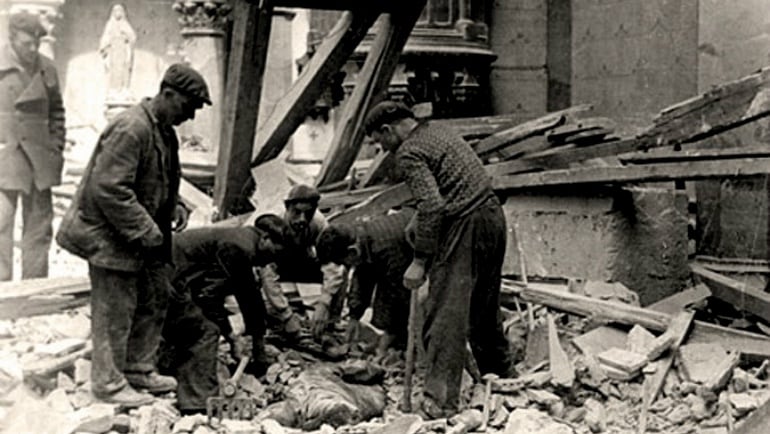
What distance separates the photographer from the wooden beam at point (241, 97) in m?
8.26

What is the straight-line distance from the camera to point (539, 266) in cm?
887

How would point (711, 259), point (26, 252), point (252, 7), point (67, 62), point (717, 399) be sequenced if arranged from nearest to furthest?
1. point (717, 399)
2. point (252, 7)
3. point (26, 252)
4. point (711, 259)
5. point (67, 62)

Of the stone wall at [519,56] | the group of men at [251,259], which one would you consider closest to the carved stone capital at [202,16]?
the stone wall at [519,56]

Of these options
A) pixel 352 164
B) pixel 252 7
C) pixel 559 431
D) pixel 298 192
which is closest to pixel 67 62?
pixel 352 164

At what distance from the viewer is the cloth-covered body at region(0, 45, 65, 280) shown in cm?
849

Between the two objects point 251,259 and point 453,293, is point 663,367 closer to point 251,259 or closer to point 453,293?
point 453,293

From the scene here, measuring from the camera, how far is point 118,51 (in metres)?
18.3

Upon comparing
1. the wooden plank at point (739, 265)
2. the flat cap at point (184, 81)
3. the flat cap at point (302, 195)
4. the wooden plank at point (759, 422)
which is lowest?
the wooden plank at point (739, 265)

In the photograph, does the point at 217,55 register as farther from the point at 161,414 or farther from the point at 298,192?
the point at 161,414

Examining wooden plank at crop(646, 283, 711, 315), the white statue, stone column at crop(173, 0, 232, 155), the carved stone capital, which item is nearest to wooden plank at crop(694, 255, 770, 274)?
wooden plank at crop(646, 283, 711, 315)

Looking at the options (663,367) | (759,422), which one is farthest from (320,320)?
(759,422)

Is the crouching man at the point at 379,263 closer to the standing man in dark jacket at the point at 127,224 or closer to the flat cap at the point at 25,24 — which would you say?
the standing man in dark jacket at the point at 127,224

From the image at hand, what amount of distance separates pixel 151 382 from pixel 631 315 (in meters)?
3.14

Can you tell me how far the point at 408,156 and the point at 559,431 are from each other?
5.81 feet
